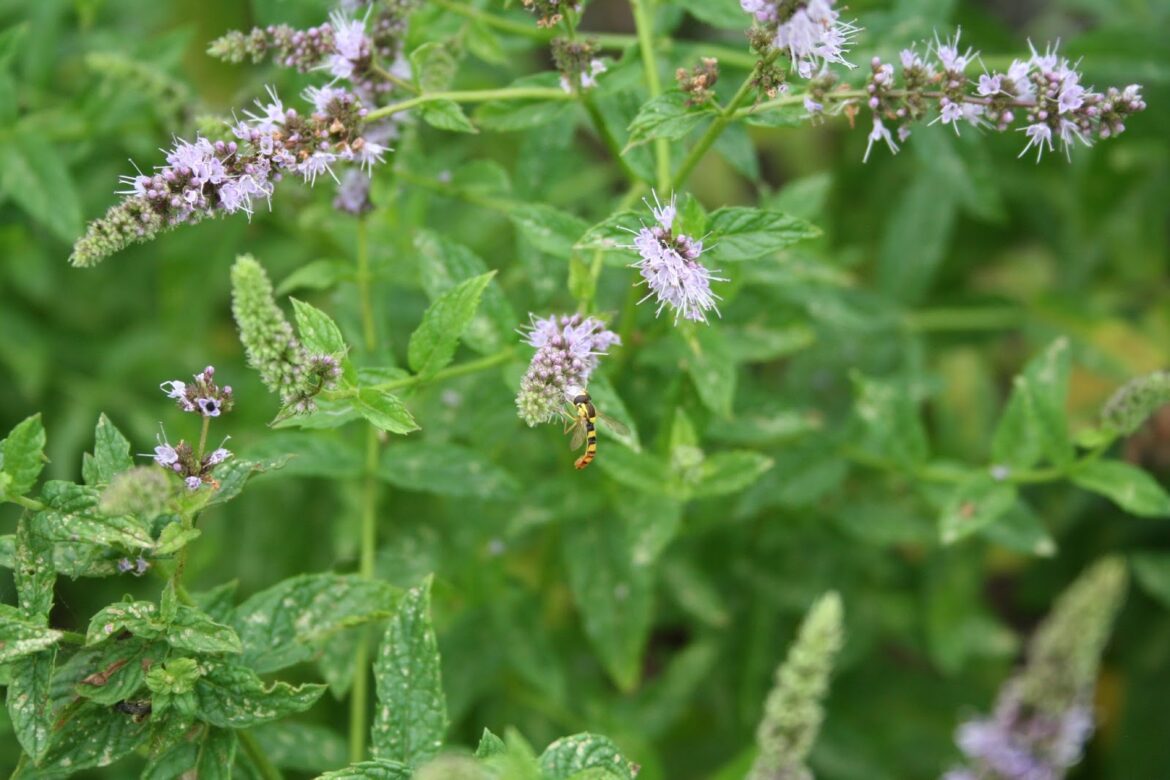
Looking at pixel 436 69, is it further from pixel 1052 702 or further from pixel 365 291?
pixel 1052 702

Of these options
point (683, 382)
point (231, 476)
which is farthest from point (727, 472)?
point (231, 476)

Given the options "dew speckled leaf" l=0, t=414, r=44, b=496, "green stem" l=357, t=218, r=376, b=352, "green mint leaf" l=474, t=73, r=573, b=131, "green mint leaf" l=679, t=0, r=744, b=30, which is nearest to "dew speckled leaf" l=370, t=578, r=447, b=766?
"dew speckled leaf" l=0, t=414, r=44, b=496

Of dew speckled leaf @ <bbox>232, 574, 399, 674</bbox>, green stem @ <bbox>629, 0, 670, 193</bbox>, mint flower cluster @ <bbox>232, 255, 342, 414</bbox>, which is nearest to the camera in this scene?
mint flower cluster @ <bbox>232, 255, 342, 414</bbox>

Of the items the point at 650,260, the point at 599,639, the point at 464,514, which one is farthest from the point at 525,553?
the point at 650,260

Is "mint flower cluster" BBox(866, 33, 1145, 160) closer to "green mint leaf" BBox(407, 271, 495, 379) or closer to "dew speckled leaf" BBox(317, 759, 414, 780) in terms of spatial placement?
"green mint leaf" BBox(407, 271, 495, 379)

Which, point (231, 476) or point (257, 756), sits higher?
point (231, 476)
